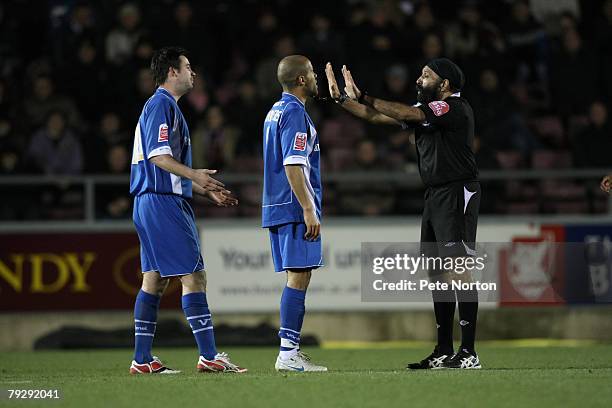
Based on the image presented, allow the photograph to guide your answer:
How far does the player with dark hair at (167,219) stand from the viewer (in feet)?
27.6

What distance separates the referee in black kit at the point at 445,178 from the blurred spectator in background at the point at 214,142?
19.4 feet

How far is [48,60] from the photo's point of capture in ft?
55.0

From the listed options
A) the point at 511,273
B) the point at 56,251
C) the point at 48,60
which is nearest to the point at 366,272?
the point at 511,273

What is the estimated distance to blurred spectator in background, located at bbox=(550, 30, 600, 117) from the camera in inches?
635

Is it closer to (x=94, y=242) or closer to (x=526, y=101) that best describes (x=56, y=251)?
(x=94, y=242)

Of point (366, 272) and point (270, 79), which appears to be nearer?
point (366, 272)

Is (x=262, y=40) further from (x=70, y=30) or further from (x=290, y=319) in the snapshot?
(x=290, y=319)

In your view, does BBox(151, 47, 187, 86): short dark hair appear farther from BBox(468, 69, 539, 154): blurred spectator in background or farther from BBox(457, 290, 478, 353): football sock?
BBox(468, 69, 539, 154): blurred spectator in background

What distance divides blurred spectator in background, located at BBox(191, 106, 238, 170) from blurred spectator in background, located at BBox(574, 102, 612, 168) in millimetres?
4289

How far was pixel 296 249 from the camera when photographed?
8312 millimetres

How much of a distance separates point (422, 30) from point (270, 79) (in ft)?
7.42

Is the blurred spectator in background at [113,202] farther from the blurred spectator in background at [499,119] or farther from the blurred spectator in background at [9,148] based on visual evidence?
the blurred spectator in background at [499,119]

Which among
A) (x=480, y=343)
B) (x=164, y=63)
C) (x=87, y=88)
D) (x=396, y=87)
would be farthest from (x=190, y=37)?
(x=164, y=63)

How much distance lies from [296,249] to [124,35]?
9.07 meters
